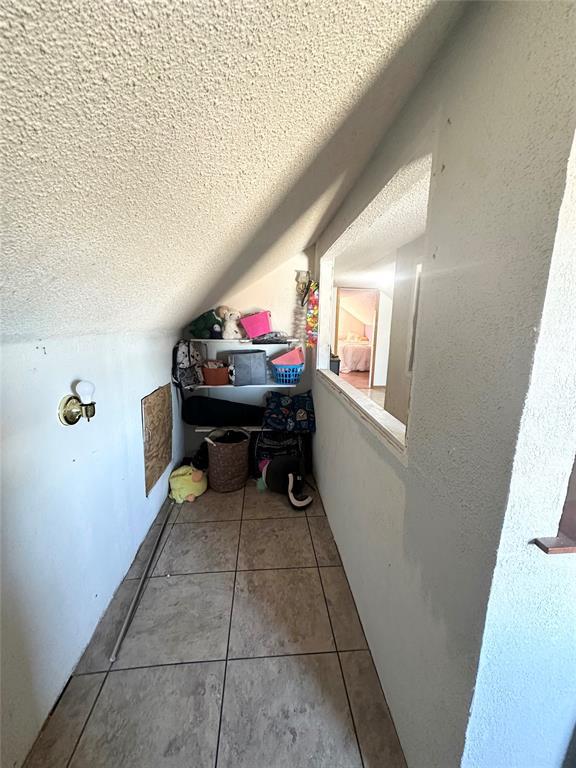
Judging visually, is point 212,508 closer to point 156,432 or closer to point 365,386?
point 156,432

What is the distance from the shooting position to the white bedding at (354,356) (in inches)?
258

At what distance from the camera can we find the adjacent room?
1.31ft

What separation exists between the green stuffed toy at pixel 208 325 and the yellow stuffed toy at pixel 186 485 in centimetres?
103

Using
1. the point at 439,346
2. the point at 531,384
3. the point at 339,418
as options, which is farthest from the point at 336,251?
the point at 531,384

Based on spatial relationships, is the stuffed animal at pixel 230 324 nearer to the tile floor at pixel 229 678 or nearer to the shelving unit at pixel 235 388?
the shelving unit at pixel 235 388

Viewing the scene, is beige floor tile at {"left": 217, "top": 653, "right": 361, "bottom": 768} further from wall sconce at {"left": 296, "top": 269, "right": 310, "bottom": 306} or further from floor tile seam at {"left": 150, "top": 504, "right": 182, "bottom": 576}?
wall sconce at {"left": 296, "top": 269, "right": 310, "bottom": 306}

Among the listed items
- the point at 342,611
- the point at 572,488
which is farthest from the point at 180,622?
the point at 572,488

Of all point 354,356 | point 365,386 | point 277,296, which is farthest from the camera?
point 354,356

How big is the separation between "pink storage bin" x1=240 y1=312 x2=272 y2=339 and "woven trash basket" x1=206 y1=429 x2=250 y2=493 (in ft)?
2.82

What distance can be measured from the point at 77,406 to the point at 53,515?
0.36 meters

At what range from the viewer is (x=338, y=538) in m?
1.55

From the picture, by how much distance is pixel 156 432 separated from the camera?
1786mm

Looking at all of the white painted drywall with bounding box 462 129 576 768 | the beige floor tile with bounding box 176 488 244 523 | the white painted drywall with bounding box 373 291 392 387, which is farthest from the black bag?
the white painted drywall with bounding box 373 291 392 387

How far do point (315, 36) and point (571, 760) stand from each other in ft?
5.06
